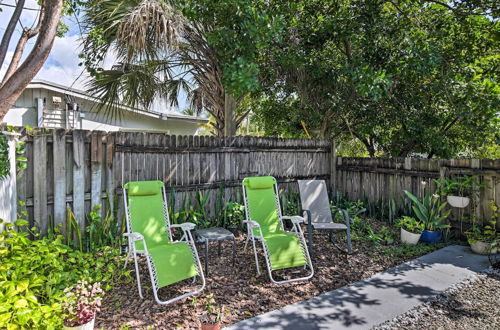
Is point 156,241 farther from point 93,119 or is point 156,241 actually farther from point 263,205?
point 93,119

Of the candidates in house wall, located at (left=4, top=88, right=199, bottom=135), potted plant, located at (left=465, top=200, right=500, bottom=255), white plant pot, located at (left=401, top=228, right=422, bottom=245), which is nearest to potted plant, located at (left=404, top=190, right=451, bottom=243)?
white plant pot, located at (left=401, top=228, right=422, bottom=245)

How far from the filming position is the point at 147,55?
4992mm

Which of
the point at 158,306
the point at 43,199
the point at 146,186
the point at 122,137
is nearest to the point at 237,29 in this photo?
the point at 122,137

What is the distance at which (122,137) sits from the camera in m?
4.36

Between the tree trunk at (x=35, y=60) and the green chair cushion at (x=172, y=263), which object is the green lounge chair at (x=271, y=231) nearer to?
the green chair cushion at (x=172, y=263)

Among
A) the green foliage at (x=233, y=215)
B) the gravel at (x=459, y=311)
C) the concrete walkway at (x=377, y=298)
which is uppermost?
the green foliage at (x=233, y=215)

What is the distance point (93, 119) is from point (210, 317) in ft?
22.7

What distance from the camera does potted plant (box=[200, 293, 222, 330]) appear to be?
2336 millimetres

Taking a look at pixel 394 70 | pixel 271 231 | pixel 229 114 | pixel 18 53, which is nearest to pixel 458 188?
pixel 394 70

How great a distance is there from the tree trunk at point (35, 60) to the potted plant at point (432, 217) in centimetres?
565

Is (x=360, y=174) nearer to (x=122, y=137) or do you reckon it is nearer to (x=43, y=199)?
(x=122, y=137)

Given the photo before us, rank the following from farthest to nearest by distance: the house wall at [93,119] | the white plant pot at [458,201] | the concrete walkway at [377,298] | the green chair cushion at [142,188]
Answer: the house wall at [93,119]
the white plant pot at [458,201]
the green chair cushion at [142,188]
the concrete walkway at [377,298]

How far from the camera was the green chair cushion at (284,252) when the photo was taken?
350 centimetres

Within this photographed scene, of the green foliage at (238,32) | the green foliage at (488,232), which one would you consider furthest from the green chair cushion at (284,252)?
the green foliage at (488,232)
